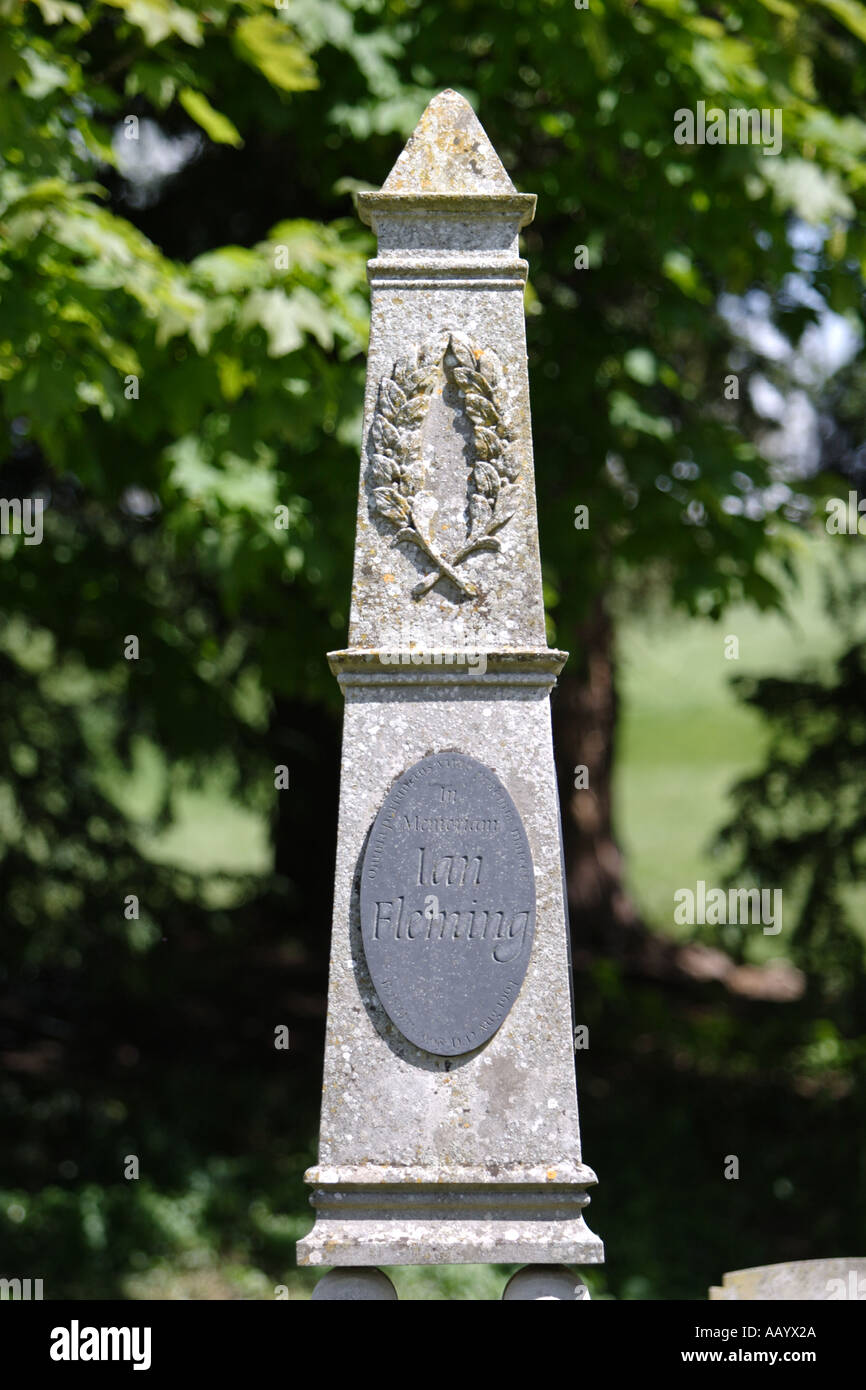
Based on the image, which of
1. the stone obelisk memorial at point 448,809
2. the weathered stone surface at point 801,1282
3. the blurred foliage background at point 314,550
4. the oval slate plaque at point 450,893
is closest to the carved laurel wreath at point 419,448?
the stone obelisk memorial at point 448,809

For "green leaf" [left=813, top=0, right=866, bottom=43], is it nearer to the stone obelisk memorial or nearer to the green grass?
the stone obelisk memorial

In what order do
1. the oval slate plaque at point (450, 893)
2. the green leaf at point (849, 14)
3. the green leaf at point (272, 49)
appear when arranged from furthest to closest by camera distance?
the green leaf at point (849, 14) → the green leaf at point (272, 49) → the oval slate plaque at point (450, 893)

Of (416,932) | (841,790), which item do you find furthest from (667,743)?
(416,932)

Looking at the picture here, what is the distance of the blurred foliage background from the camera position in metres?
5.65

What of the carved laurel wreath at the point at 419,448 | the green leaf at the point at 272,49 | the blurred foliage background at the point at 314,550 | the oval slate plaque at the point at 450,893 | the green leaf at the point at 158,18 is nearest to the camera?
the oval slate plaque at the point at 450,893

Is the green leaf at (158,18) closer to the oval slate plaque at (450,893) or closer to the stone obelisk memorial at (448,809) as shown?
the stone obelisk memorial at (448,809)

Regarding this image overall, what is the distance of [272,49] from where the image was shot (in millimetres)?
5570

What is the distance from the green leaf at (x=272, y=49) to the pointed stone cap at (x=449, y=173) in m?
1.37

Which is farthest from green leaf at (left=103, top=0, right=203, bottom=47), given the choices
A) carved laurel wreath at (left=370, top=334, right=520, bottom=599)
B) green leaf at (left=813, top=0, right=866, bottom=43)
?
green leaf at (left=813, top=0, right=866, bottom=43)

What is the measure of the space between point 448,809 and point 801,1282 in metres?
1.71

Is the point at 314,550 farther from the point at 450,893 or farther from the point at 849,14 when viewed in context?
the point at 849,14

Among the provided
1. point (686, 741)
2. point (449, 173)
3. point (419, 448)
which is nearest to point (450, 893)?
point (419, 448)

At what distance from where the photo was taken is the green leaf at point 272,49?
5.51 metres

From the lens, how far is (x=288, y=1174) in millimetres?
8469
